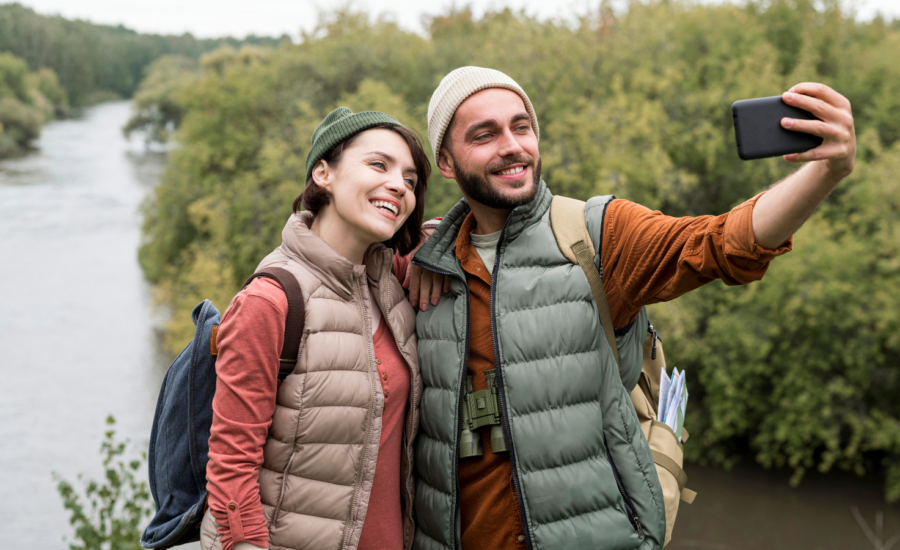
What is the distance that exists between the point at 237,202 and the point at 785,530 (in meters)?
14.5

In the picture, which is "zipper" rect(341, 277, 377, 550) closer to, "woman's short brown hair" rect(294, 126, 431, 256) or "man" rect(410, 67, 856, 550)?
"man" rect(410, 67, 856, 550)

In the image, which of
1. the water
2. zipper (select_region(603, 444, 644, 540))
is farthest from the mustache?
the water

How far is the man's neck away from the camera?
2164 millimetres

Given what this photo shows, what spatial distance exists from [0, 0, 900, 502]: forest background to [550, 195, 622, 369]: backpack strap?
10086 mm

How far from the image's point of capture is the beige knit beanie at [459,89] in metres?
2.10

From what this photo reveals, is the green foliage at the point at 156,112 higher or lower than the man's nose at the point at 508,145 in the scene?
higher

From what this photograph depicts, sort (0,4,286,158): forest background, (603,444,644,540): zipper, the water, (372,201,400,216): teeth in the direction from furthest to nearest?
(0,4,286,158): forest background
the water
(372,201,400,216): teeth
(603,444,644,540): zipper

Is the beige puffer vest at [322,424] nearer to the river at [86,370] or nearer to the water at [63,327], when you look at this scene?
the river at [86,370]

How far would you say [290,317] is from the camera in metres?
1.77

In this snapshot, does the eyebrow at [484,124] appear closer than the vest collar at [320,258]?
No

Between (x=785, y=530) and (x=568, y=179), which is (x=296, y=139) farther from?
(x=785, y=530)

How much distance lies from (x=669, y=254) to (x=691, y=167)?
13925 mm

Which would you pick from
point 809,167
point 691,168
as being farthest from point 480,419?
point 691,168

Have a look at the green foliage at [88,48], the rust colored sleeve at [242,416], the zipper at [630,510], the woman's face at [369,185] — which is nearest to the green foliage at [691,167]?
the zipper at [630,510]
